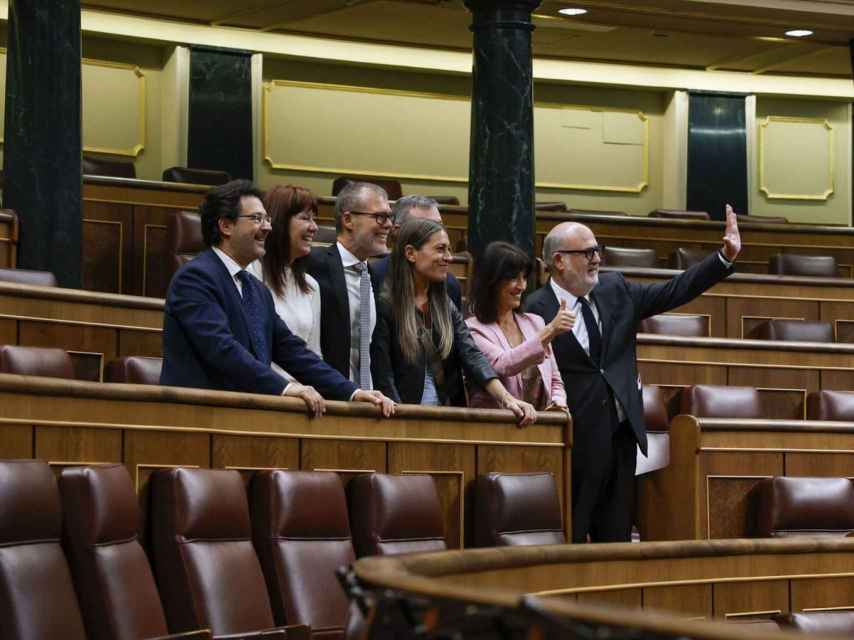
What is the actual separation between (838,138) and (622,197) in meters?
1.45

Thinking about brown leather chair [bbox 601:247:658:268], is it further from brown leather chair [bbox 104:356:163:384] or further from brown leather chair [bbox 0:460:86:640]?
brown leather chair [bbox 0:460:86:640]

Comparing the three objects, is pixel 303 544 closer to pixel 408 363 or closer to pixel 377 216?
pixel 408 363

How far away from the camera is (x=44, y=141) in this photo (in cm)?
468

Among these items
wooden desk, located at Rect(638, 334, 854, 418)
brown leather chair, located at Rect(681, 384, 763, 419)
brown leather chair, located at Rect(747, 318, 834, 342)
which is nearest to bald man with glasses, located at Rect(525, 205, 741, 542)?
brown leather chair, located at Rect(681, 384, 763, 419)

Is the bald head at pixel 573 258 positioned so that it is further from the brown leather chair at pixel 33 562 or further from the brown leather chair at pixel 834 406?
the brown leather chair at pixel 33 562

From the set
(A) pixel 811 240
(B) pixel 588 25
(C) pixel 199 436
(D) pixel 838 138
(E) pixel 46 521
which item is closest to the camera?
(E) pixel 46 521

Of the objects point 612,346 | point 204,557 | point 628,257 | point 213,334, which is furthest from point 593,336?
point 628,257

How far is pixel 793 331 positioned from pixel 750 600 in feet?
9.00

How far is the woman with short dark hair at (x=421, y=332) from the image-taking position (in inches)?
128

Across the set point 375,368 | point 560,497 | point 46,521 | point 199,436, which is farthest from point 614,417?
point 46,521

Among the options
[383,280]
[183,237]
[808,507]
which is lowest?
[808,507]

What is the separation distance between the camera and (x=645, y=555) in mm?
2811

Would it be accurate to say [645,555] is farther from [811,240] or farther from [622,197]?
[622,197]

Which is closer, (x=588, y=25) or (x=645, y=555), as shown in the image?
(x=645, y=555)
